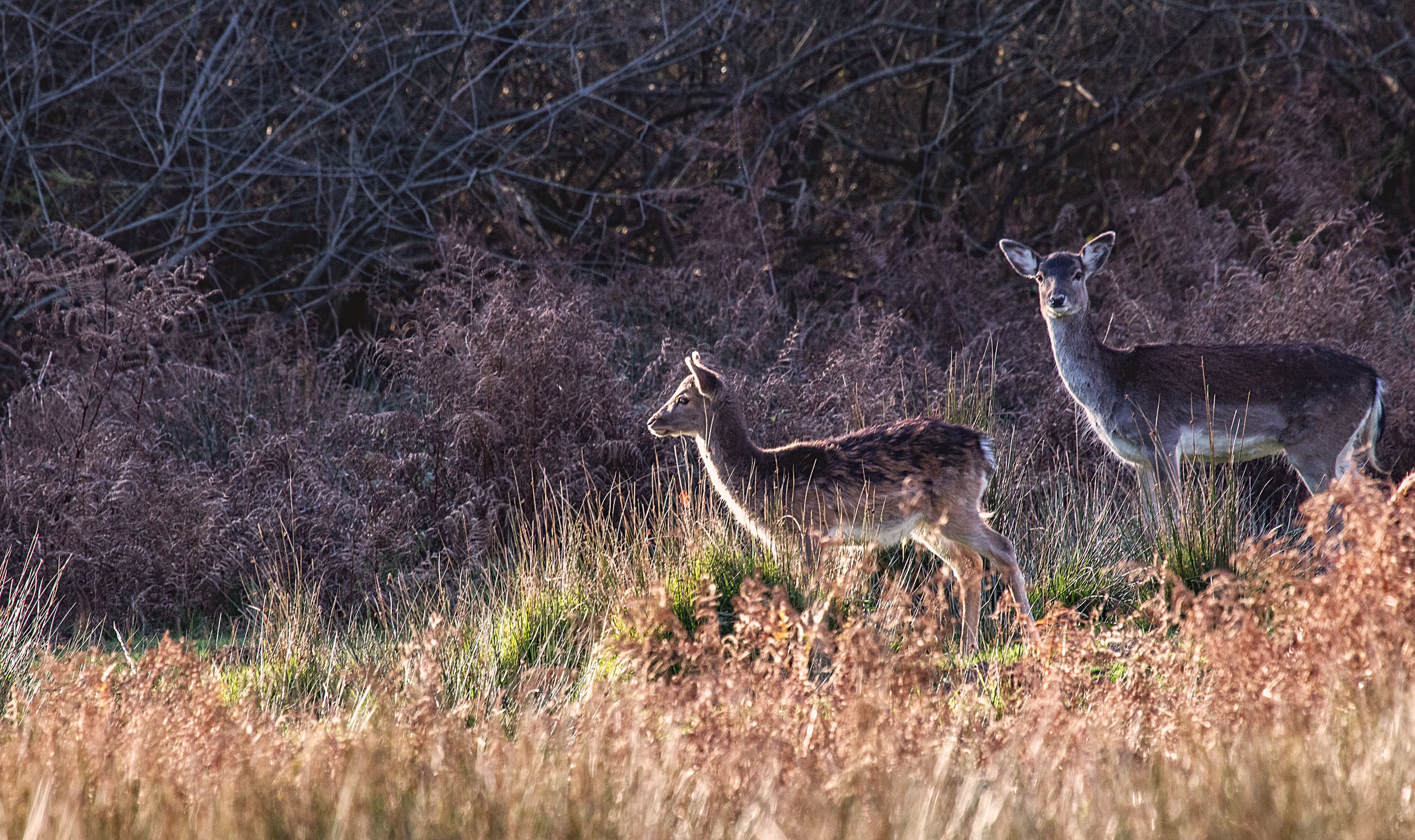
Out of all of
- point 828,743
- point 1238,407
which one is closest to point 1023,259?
point 1238,407

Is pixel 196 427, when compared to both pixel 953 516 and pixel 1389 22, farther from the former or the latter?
pixel 1389 22

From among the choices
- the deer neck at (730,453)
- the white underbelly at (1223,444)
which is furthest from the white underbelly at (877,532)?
the white underbelly at (1223,444)

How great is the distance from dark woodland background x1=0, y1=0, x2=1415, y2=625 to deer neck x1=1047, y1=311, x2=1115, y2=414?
575 millimetres

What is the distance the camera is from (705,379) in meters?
8.26

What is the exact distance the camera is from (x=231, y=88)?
12.9 meters

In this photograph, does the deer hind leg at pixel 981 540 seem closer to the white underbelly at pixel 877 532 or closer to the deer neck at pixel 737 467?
the white underbelly at pixel 877 532

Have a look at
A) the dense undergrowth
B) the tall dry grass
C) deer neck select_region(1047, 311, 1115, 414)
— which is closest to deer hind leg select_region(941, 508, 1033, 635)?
the dense undergrowth

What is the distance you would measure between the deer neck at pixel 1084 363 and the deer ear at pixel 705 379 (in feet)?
7.97

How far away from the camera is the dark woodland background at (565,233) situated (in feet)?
31.1

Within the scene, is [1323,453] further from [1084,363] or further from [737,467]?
[737,467]

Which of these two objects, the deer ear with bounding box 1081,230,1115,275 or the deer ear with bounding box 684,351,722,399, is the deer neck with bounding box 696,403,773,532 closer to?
the deer ear with bounding box 684,351,722,399

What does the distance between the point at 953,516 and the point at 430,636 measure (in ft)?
11.2

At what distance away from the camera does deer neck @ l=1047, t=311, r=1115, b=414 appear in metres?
9.18

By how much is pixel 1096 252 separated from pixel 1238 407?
1411 millimetres
